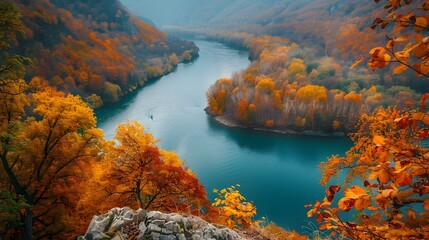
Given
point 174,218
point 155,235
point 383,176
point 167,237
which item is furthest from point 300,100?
point 383,176

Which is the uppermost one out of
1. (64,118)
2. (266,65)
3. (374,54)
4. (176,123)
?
(374,54)

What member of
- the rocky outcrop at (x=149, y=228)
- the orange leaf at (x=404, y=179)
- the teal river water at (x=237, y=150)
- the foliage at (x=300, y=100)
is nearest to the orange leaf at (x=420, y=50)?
the orange leaf at (x=404, y=179)

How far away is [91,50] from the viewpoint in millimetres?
75375

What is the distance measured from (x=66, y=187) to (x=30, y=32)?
5350 cm

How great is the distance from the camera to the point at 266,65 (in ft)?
209

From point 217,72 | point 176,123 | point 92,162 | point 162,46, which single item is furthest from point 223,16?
point 92,162

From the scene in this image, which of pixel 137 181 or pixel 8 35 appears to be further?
pixel 137 181

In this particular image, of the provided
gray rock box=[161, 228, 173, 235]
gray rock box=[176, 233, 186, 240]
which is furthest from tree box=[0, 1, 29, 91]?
gray rock box=[176, 233, 186, 240]

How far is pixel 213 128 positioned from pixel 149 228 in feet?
125

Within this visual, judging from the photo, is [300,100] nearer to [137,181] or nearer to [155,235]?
[137,181]

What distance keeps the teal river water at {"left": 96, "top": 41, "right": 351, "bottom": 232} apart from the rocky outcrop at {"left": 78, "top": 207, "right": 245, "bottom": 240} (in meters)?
19.8

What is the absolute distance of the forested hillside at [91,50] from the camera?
5634cm

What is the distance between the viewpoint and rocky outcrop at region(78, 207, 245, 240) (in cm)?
557

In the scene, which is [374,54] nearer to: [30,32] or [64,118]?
[64,118]
